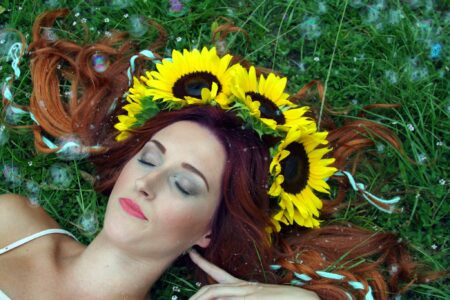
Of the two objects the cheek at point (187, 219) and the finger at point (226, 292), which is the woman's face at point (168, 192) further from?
the finger at point (226, 292)

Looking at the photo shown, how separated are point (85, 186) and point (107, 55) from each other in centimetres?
99

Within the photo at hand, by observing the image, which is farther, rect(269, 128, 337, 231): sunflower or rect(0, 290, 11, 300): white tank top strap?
rect(269, 128, 337, 231): sunflower

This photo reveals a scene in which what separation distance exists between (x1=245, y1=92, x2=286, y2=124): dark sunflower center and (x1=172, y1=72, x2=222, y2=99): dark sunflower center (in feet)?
0.75

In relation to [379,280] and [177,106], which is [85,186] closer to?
[177,106]

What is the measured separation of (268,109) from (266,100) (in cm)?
9

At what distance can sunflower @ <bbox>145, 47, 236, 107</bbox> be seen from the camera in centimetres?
353

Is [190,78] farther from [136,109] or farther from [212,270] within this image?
[212,270]

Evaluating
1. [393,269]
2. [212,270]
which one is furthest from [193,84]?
[393,269]

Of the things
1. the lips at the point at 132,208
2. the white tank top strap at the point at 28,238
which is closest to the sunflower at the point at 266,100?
the lips at the point at 132,208

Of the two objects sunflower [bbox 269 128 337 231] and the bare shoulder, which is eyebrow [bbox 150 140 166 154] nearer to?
sunflower [bbox 269 128 337 231]

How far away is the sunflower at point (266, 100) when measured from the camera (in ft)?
11.0

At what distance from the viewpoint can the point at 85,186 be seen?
4203 millimetres

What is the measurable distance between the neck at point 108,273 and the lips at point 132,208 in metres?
0.33

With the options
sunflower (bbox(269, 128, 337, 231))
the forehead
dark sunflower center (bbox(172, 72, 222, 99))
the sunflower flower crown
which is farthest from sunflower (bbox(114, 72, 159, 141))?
sunflower (bbox(269, 128, 337, 231))
